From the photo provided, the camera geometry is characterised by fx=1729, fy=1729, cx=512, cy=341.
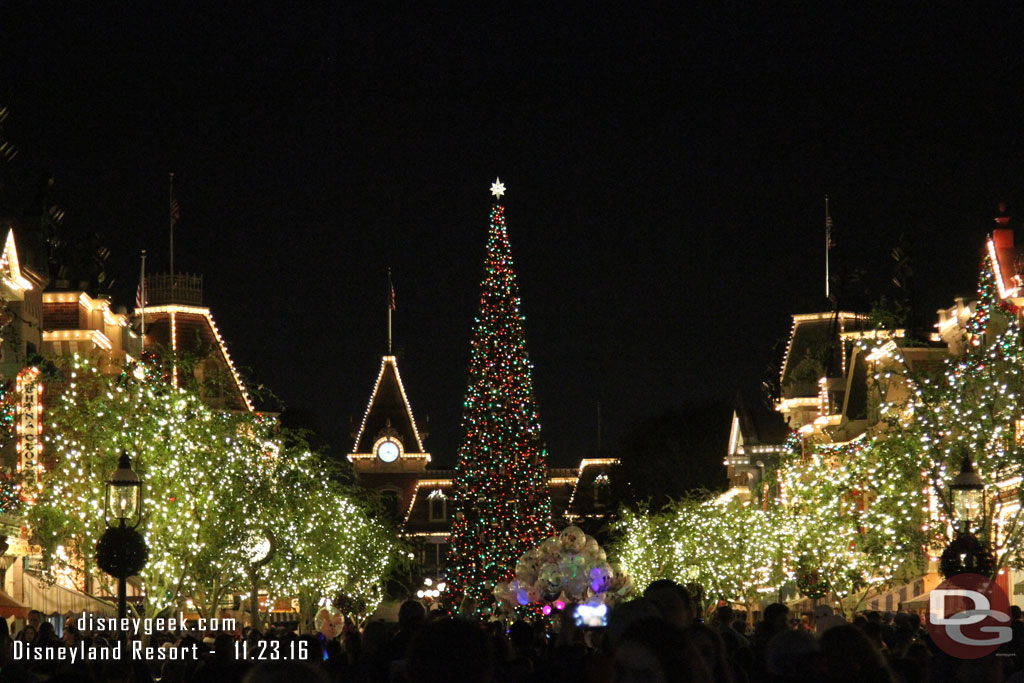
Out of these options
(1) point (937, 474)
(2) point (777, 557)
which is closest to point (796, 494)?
(2) point (777, 557)

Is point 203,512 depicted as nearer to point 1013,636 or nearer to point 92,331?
point 92,331

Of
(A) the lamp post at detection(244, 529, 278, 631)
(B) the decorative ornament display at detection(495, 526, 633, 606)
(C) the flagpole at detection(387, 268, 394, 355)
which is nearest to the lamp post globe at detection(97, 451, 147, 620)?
(A) the lamp post at detection(244, 529, 278, 631)

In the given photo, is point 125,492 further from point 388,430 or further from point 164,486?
point 388,430

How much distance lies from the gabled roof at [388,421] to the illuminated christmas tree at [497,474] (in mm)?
76407

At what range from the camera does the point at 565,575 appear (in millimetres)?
41000

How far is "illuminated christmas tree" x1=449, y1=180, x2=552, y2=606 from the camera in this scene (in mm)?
64250

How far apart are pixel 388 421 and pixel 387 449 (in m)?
2.30

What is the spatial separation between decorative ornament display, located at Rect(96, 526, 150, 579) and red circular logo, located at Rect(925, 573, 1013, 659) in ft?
34.0

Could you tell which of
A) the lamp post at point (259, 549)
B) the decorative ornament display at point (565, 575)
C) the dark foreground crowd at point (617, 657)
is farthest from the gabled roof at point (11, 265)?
the dark foreground crowd at point (617, 657)

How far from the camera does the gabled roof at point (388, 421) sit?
141500 mm

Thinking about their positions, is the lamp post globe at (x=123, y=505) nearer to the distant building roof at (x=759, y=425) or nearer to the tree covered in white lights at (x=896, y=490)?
the tree covered in white lights at (x=896, y=490)

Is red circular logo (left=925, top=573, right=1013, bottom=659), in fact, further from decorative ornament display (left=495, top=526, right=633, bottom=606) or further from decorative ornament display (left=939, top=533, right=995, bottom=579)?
decorative ornament display (left=495, top=526, right=633, bottom=606)

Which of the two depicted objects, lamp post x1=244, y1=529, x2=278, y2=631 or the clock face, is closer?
lamp post x1=244, y1=529, x2=278, y2=631

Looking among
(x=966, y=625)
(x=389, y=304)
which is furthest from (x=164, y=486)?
(x=389, y=304)
